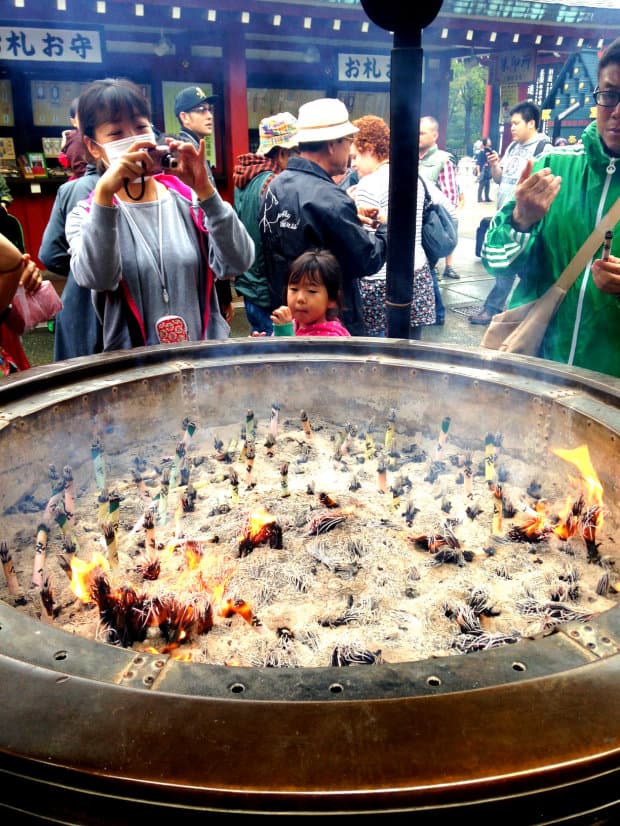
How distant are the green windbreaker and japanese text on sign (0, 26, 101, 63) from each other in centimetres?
782

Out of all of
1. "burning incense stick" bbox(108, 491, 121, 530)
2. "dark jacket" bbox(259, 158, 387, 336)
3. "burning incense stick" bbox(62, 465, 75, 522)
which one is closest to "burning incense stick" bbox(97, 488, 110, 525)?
"burning incense stick" bbox(108, 491, 121, 530)

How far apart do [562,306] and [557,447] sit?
67 cm

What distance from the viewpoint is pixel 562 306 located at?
2.62 m

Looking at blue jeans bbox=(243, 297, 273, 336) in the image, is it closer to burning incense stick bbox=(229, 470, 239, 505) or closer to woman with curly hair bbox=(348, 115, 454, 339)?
woman with curly hair bbox=(348, 115, 454, 339)

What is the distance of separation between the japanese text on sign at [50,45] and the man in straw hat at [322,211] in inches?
256

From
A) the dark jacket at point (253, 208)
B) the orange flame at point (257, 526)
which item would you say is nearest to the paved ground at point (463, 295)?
the dark jacket at point (253, 208)

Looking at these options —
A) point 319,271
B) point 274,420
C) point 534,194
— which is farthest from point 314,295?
point 534,194

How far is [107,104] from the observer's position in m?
2.38

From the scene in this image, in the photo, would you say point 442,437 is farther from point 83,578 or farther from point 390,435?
point 83,578

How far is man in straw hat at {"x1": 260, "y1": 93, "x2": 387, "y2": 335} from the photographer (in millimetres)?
3350

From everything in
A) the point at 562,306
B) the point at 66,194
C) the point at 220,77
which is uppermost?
the point at 220,77

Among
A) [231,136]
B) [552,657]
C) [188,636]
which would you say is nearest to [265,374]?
[188,636]

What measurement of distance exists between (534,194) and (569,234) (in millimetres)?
269

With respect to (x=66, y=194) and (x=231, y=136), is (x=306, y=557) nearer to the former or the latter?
(x=66, y=194)
